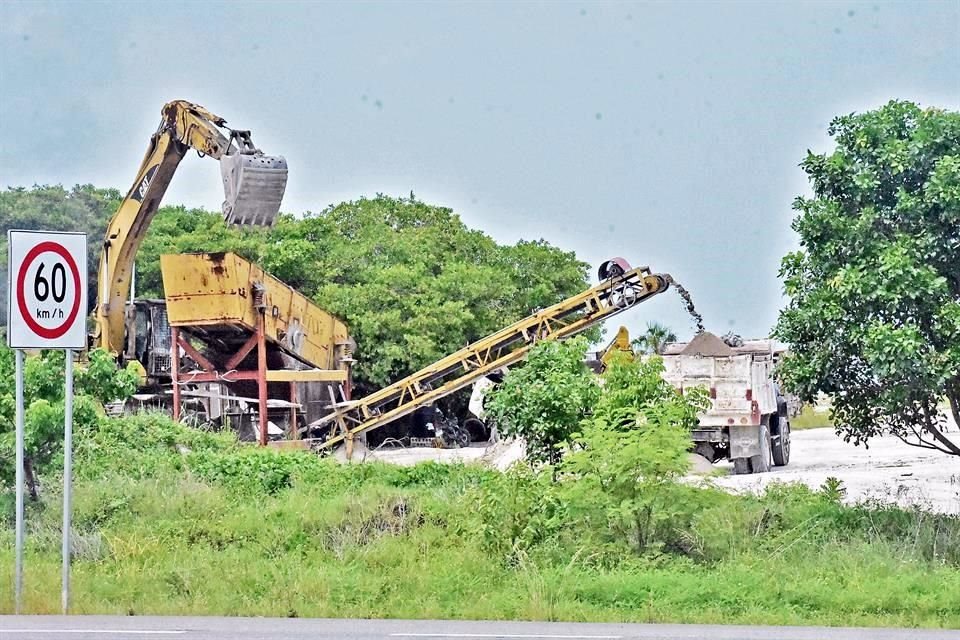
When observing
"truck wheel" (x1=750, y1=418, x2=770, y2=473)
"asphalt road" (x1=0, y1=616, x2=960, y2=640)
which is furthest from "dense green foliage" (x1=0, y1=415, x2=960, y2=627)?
"truck wheel" (x1=750, y1=418, x2=770, y2=473)

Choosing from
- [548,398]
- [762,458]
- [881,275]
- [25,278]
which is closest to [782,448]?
[762,458]

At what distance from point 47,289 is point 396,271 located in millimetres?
27173

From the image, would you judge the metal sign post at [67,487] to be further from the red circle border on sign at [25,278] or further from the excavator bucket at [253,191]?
the excavator bucket at [253,191]

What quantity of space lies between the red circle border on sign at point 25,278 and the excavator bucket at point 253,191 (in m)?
13.4

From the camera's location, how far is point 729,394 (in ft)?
82.3

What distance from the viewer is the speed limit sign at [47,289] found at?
11.7m

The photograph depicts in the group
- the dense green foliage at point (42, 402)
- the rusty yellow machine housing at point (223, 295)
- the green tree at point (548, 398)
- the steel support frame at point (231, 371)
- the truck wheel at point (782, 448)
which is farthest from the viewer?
the steel support frame at point (231, 371)

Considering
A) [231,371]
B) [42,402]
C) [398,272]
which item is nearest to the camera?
[42,402]

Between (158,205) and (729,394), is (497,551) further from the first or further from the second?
(158,205)

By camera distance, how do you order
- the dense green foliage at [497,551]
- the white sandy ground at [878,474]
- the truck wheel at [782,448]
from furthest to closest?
the truck wheel at [782,448] → the white sandy ground at [878,474] → the dense green foliage at [497,551]

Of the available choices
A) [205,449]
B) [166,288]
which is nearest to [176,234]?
[166,288]

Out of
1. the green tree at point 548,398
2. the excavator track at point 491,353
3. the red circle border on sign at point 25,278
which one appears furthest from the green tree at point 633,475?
the excavator track at point 491,353

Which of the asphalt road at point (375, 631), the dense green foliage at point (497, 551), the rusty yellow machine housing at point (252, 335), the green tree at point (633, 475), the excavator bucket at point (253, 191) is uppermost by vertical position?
the excavator bucket at point (253, 191)

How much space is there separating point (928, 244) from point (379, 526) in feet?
24.1
